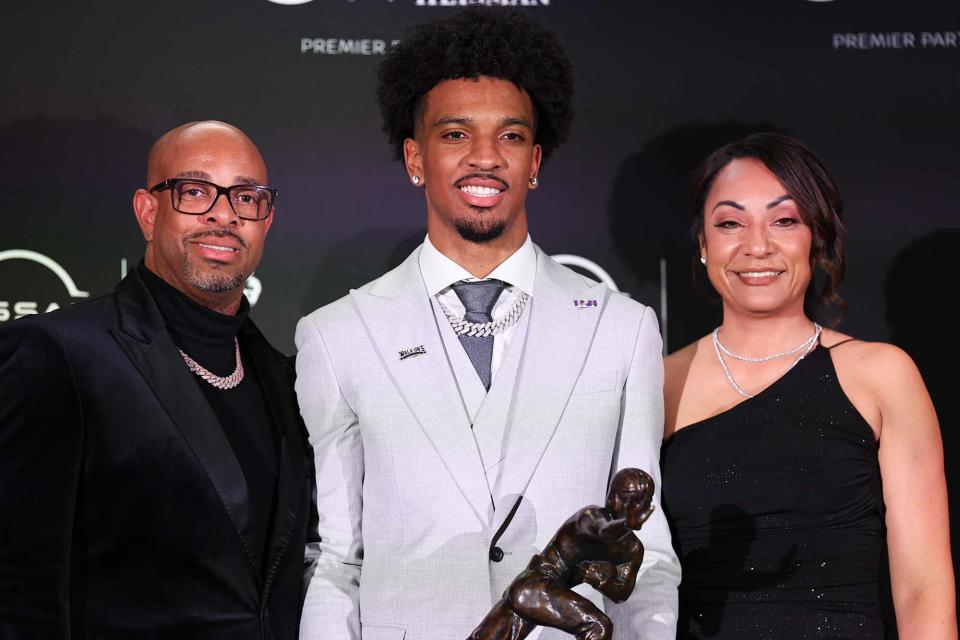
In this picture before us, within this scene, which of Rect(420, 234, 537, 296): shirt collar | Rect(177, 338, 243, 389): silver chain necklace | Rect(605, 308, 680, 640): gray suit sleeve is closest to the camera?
Rect(605, 308, 680, 640): gray suit sleeve

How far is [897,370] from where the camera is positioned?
Answer: 3.13 meters

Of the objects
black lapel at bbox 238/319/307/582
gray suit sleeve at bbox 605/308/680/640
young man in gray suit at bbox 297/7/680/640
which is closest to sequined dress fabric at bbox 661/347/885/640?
gray suit sleeve at bbox 605/308/680/640

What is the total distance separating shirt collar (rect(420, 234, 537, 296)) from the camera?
9.39 ft

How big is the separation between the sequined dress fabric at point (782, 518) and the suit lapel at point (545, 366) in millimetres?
639

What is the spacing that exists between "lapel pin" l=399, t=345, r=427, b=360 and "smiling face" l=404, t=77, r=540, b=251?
0.30m

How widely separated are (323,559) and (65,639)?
0.59 metres

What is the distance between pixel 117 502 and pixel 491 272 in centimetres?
103

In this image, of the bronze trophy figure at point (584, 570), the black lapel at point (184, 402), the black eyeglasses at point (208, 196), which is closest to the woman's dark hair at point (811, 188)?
the black eyeglasses at point (208, 196)

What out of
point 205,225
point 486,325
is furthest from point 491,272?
point 205,225

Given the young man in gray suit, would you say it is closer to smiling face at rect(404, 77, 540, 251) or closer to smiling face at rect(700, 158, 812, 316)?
smiling face at rect(404, 77, 540, 251)

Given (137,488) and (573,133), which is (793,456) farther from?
(137,488)

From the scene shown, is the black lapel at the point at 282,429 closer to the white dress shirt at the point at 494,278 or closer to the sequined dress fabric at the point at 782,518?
the white dress shirt at the point at 494,278

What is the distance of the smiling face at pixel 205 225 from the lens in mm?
3051

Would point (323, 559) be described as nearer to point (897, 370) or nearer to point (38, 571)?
point (38, 571)
